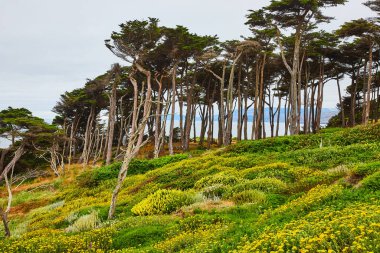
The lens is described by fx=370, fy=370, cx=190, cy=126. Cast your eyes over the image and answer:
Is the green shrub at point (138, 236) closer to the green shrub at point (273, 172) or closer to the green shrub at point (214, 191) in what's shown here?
the green shrub at point (214, 191)

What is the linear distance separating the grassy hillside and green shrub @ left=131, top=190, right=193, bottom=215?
38 mm

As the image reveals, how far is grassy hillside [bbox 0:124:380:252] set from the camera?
268 inches

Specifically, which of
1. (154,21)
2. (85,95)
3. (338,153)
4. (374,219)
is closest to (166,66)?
(154,21)

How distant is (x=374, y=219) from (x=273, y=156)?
13817 mm

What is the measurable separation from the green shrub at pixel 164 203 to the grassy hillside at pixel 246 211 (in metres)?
0.04

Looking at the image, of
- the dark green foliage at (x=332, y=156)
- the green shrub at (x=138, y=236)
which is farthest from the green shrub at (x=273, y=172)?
the green shrub at (x=138, y=236)

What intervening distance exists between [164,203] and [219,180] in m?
3.19

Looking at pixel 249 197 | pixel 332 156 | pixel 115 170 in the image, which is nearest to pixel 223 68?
pixel 115 170

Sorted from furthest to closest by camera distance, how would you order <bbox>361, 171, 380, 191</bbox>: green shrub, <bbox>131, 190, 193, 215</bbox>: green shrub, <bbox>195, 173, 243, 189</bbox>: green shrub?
1. <bbox>195, 173, 243, 189</bbox>: green shrub
2. <bbox>131, 190, 193, 215</bbox>: green shrub
3. <bbox>361, 171, 380, 191</bbox>: green shrub

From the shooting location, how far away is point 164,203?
14062 mm

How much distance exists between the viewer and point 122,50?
26484 millimetres

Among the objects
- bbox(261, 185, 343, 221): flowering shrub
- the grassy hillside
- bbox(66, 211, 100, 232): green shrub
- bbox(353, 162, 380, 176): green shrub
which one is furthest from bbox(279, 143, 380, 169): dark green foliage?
bbox(66, 211, 100, 232): green shrub

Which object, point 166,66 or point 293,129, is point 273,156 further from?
point 166,66

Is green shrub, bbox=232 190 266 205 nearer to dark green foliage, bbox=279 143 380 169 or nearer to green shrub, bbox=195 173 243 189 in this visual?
green shrub, bbox=195 173 243 189
